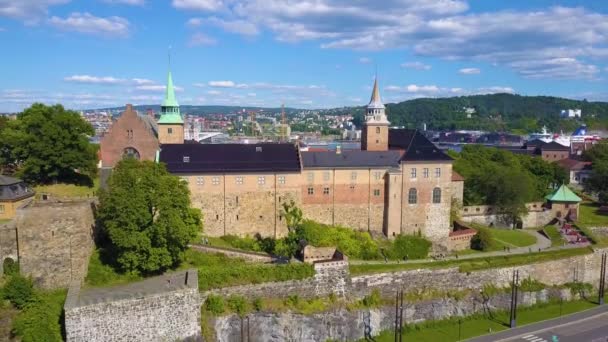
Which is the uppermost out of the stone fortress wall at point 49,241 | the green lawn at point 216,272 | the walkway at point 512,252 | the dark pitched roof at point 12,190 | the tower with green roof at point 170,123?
the tower with green roof at point 170,123

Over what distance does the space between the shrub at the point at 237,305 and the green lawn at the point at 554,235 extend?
37.0 meters

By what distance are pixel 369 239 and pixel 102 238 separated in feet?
80.9

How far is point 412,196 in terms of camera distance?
54.5 meters

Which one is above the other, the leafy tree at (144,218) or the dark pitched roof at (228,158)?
the dark pitched roof at (228,158)

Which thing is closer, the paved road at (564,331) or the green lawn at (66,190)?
the paved road at (564,331)

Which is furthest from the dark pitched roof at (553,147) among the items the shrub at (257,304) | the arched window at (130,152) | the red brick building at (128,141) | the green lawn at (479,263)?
the shrub at (257,304)

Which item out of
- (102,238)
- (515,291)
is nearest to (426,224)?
(515,291)

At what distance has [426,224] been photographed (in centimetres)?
5478

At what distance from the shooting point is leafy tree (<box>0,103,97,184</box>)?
47594 mm

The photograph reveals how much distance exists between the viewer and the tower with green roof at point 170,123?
53.9m

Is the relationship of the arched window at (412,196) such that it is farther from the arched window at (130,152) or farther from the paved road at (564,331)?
the arched window at (130,152)

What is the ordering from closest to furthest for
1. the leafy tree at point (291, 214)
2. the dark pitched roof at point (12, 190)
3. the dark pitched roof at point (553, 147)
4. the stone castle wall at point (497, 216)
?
the dark pitched roof at point (12, 190), the leafy tree at point (291, 214), the stone castle wall at point (497, 216), the dark pitched roof at point (553, 147)

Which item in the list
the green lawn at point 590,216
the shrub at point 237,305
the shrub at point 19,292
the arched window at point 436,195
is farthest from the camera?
the green lawn at point 590,216

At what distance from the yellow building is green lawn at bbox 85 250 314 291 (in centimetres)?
817
